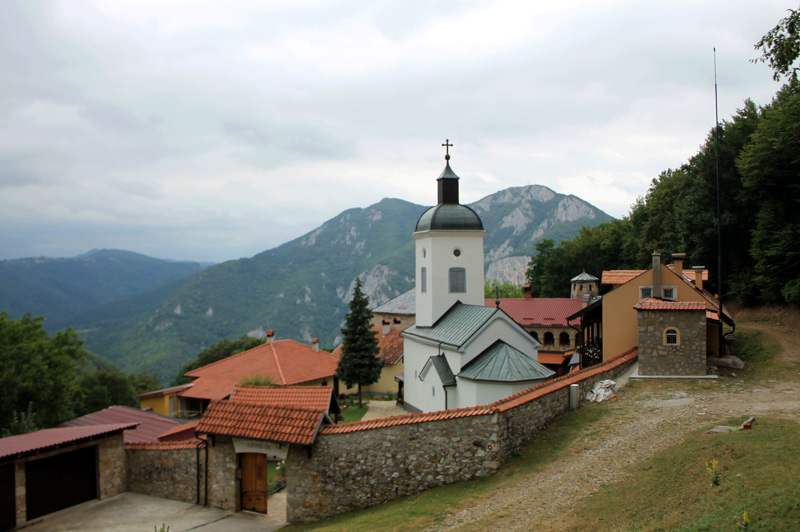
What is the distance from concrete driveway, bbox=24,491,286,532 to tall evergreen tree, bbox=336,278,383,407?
1575cm

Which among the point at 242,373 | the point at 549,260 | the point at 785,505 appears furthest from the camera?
the point at 549,260

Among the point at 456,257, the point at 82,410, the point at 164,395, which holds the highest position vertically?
the point at 456,257

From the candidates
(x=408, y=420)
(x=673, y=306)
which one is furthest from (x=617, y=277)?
(x=408, y=420)

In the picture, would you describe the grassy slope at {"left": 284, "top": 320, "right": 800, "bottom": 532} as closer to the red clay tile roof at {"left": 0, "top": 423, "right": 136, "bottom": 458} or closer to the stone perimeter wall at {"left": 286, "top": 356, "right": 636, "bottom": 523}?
the stone perimeter wall at {"left": 286, "top": 356, "right": 636, "bottom": 523}

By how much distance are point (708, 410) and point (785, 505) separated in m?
6.10

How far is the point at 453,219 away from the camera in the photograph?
2262cm

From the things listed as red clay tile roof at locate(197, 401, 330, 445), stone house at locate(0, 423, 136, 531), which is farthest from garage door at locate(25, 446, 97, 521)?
red clay tile roof at locate(197, 401, 330, 445)

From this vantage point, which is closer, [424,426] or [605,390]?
[424,426]

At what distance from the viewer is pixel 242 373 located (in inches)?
1185

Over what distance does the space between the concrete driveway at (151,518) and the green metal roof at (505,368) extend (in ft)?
24.3

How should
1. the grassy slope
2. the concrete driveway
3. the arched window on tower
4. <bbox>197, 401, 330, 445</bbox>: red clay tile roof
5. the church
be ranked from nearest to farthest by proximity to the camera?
the grassy slope → <bbox>197, 401, 330, 445</bbox>: red clay tile roof → the concrete driveway → the church → the arched window on tower

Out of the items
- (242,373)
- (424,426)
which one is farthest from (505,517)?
(242,373)

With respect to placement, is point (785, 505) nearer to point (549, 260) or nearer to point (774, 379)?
point (774, 379)

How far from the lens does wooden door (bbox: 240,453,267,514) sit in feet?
39.8
